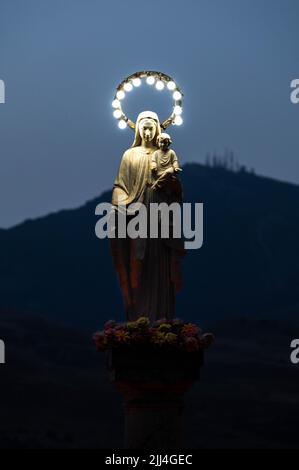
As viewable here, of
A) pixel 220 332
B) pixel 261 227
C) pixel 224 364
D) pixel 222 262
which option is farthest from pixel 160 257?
pixel 261 227

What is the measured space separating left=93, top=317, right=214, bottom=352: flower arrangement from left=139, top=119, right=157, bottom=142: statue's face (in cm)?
234

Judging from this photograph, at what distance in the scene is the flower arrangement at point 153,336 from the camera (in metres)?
14.1

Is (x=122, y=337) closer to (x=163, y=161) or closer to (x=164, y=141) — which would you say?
(x=163, y=161)

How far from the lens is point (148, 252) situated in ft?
48.6

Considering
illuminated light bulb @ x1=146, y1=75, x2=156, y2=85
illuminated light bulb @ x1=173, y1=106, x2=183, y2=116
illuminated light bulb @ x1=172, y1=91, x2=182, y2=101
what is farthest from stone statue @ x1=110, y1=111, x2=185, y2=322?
illuminated light bulb @ x1=146, y1=75, x2=156, y2=85

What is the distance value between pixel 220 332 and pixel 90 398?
5.93 m

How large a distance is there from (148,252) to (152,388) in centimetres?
161

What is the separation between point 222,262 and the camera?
1495 inches

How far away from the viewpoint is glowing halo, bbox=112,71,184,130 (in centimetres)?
1543

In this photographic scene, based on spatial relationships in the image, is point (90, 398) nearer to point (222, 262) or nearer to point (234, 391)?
point (234, 391)

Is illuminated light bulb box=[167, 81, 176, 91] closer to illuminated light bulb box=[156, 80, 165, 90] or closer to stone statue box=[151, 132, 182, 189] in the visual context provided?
illuminated light bulb box=[156, 80, 165, 90]

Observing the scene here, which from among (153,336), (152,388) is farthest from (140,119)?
(152,388)

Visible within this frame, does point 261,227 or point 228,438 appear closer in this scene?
point 228,438
